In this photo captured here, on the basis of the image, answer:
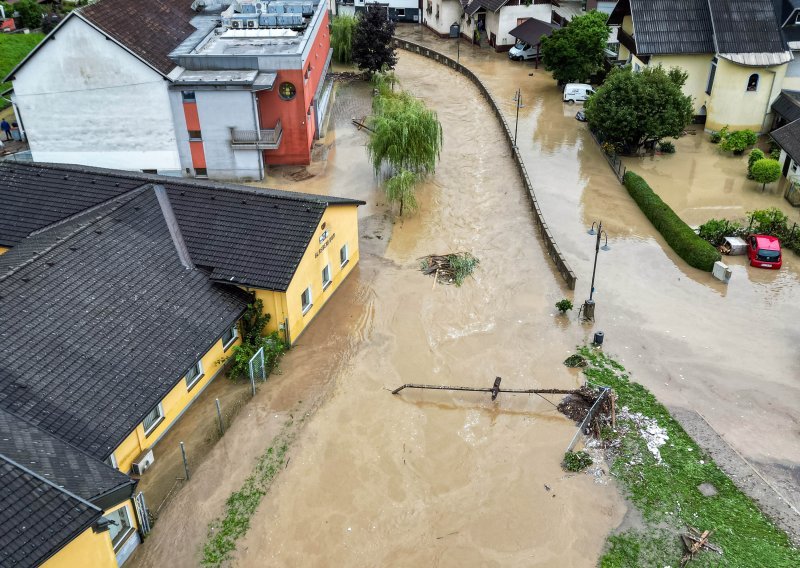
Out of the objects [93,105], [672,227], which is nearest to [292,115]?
[93,105]

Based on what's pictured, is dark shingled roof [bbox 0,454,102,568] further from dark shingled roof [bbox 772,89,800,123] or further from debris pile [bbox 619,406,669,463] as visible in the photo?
dark shingled roof [bbox 772,89,800,123]

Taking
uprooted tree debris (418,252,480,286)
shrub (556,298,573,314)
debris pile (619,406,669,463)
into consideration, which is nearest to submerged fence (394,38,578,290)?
shrub (556,298,573,314)

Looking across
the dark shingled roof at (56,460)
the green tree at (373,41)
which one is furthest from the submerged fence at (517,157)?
the dark shingled roof at (56,460)

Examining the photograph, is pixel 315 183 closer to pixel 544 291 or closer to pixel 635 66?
pixel 544 291

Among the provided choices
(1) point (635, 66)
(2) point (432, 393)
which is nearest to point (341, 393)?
(2) point (432, 393)

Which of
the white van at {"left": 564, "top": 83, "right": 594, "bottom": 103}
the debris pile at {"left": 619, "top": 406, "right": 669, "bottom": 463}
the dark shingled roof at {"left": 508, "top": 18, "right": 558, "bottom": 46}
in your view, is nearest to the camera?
the debris pile at {"left": 619, "top": 406, "right": 669, "bottom": 463}

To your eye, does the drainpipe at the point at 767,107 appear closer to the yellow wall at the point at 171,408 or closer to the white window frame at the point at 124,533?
the yellow wall at the point at 171,408

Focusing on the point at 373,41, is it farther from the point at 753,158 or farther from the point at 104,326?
the point at 104,326
